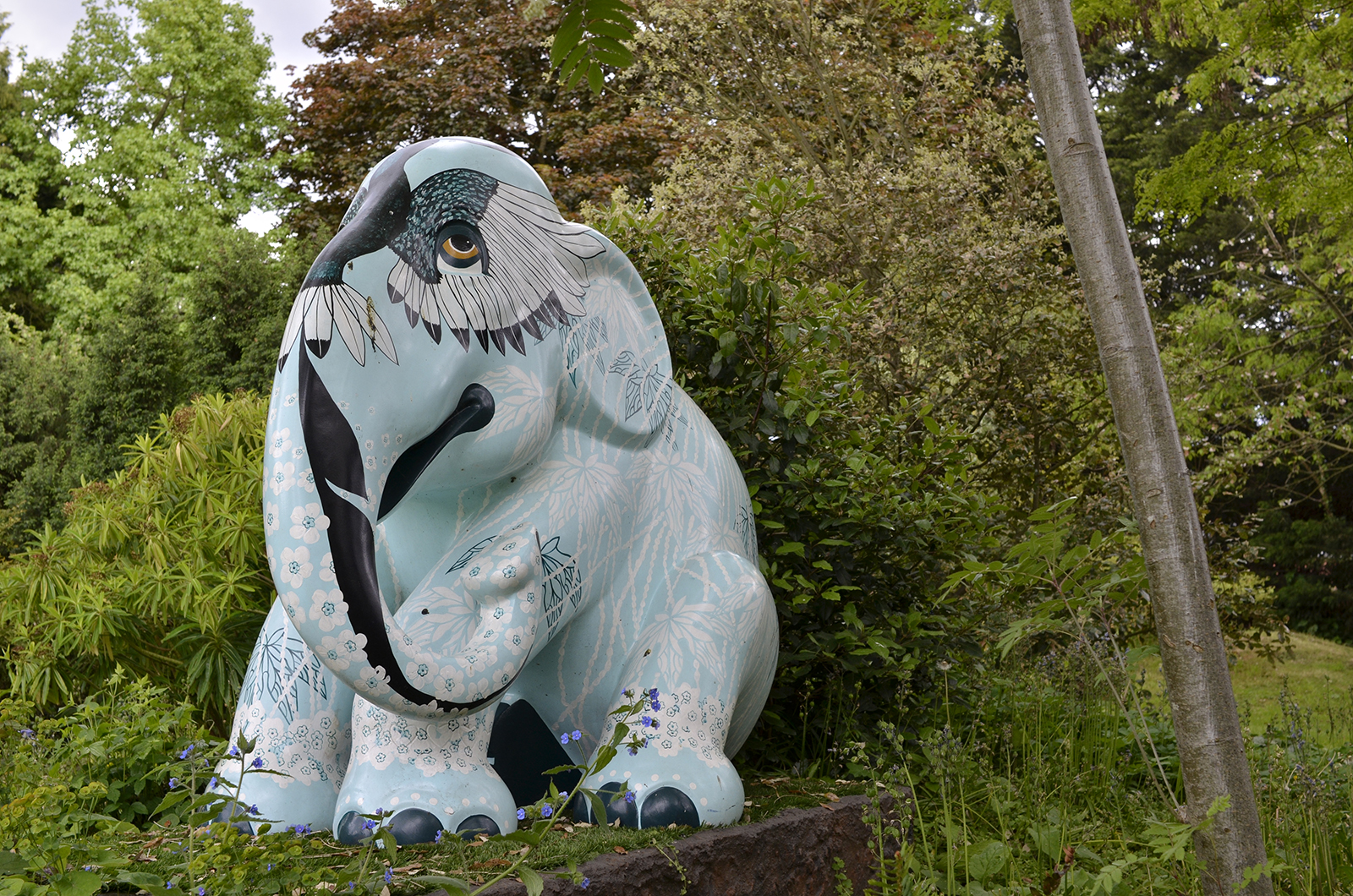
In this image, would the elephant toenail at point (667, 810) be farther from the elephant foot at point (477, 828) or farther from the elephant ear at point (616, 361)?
the elephant ear at point (616, 361)

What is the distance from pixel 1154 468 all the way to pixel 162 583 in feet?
8.56

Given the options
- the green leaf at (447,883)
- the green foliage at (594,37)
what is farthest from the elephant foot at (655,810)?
the green foliage at (594,37)

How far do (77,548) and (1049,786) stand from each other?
10.2 feet

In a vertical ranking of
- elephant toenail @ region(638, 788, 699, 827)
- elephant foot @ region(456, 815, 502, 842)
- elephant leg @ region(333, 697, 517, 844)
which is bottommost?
elephant toenail @ region(638, 788, 699, 827)

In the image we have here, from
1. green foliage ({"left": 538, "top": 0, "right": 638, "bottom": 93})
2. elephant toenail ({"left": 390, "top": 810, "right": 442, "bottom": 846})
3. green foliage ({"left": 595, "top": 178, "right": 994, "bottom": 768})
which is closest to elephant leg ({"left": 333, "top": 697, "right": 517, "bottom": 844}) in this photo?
elephant toenail ({"left": 390, "top": 810, "right": 442, "bottom": 846})

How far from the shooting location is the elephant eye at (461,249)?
1.77m

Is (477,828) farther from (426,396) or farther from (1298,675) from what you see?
(1298,675)

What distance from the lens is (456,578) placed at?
173 cm

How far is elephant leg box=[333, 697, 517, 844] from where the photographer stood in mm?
1678

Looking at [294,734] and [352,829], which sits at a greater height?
[294,734]

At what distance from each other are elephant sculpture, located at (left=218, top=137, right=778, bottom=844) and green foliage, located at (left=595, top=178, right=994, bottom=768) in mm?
725

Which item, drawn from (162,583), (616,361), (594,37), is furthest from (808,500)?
(162,583)

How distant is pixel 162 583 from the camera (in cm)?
305

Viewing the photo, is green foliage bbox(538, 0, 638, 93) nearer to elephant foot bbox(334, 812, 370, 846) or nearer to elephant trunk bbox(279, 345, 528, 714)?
elephant trunk bbox(279, 345, 528, 714)
